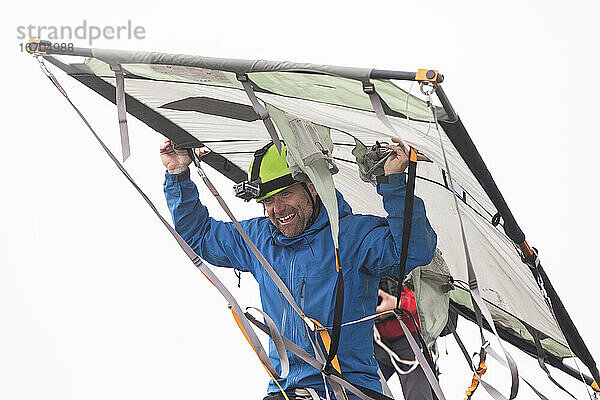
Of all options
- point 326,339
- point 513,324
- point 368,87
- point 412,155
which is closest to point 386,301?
point 513,324

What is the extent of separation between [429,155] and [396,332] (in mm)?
1131

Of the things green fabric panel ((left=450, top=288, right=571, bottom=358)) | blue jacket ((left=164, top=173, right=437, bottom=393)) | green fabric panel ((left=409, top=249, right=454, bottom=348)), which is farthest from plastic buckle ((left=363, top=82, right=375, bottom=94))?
green fabric panel ((left=450, top=288, right=571, bottom=358))

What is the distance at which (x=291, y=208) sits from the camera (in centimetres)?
222

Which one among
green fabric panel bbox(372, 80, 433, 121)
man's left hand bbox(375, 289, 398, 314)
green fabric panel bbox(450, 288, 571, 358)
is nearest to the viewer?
green fabric panel bbox(372, 80, 433, 121)

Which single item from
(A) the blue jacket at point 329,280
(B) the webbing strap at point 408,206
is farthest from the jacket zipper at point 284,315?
(B) the webbing strap at point 408,206

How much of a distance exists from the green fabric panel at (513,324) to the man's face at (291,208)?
782 millimetres

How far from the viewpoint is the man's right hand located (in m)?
2.40

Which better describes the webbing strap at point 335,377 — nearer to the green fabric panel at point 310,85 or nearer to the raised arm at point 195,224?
the raised arm at point 195,224

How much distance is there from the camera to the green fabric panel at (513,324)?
2758mm

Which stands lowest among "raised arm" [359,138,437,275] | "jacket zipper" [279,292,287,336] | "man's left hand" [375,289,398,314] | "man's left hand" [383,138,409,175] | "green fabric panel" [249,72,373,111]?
"man's left hand" [375,289,398,314]

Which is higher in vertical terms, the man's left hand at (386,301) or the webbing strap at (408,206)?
the webbing strap at (408,206)

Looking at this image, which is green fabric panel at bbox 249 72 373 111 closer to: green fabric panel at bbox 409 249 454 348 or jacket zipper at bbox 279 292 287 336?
jacket zipper at bbox 279 292 287 336

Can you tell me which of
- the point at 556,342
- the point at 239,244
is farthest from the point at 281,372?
the point at 556,342

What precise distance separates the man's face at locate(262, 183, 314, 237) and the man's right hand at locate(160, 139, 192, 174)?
0.31 metres
